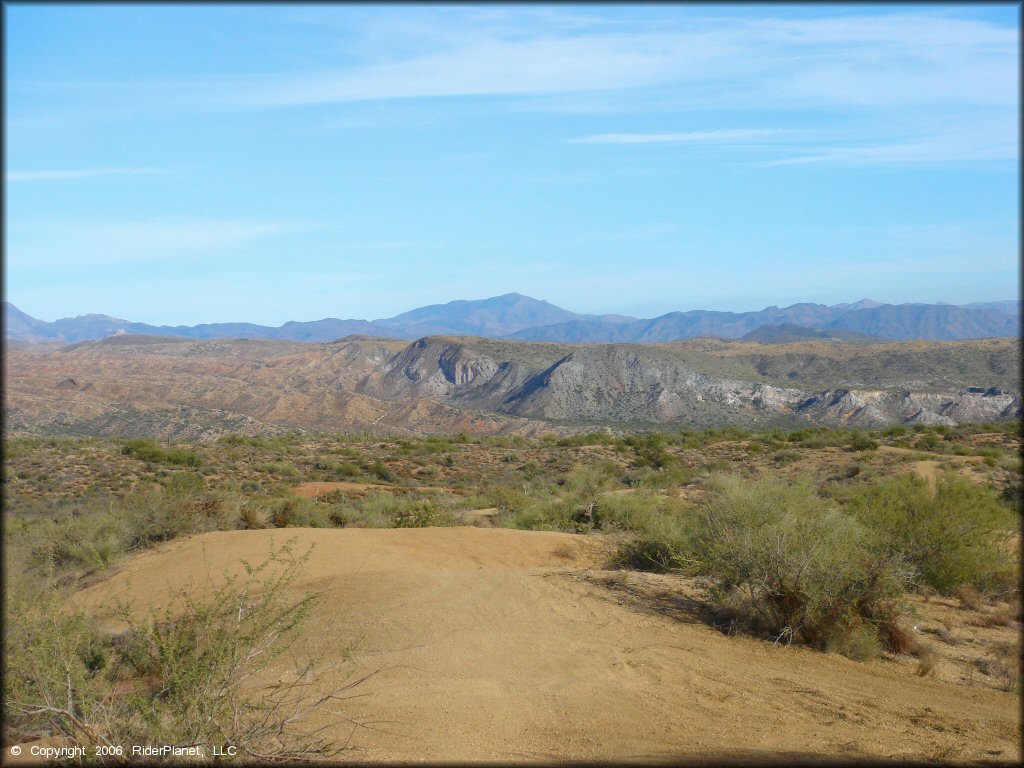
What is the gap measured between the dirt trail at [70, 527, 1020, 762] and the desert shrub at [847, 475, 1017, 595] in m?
3.69

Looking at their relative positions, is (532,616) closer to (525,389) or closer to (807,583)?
(807,583)

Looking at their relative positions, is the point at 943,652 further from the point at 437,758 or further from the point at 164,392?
the point at 164,392

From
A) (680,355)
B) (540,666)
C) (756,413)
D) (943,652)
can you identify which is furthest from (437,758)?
(680,355)

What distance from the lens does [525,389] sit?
85688 mm

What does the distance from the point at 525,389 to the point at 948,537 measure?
73520 millimetres

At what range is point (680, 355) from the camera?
88.2 meters

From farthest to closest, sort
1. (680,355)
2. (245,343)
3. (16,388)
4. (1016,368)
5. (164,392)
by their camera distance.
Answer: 1. (245,343)
2. (680,355)
3. (164,392)
4. (1016,368)
5. (16,388)

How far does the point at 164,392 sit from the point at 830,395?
6039 centimetres

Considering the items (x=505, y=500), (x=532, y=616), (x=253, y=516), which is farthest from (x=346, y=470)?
(x=532, y=616)

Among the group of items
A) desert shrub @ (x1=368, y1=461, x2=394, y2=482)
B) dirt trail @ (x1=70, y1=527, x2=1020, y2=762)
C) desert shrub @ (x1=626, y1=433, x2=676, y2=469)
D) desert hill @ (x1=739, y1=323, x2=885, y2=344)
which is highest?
desert hill @ (x1=739, y1=323, x2=885, y2=344)

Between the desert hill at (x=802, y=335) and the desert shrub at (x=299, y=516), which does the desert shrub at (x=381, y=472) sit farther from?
the desert hill at (x=802, y=335)

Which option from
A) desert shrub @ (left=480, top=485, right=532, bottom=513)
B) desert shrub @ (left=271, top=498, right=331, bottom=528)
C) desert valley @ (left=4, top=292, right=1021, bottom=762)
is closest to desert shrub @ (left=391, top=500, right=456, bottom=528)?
desert valley @ (left=4, top=292, right=1021, bottom=762)

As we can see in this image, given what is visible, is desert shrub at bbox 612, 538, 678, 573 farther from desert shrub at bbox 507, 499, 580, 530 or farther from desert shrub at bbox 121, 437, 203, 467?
desert shrub at bbox 121, 437, 203, 467

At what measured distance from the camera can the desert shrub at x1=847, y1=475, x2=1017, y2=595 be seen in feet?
40.7
